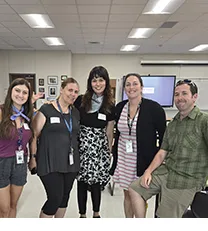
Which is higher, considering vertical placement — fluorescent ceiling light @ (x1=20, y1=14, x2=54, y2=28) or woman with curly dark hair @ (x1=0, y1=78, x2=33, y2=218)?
fluorescent ceiling light @ (x1=20, y1=14, x2=54, y2=28)

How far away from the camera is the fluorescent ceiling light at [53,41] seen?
645 centimetres

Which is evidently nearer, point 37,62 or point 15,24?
point 15,24

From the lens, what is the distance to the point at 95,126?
6.61ft

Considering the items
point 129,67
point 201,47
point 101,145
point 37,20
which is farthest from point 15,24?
point 201,47

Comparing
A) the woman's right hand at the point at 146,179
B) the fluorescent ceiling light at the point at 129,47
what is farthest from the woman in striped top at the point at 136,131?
the fluorescent ceiling light at the point at 129,47

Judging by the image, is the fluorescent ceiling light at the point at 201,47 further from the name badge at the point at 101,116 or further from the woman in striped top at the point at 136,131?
the name badge at the point at 101,116

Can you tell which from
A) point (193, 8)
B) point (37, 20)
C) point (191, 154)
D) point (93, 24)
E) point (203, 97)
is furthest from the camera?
point (203, 97)

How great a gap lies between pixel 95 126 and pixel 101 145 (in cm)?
20

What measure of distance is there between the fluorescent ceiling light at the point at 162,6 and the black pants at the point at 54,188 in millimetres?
3421

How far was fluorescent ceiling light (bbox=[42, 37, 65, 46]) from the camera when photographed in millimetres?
6455

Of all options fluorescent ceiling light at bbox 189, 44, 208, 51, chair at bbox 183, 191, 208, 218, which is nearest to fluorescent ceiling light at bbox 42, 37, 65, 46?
fluorescent ceiling light at bbox 189, 44, 208, 51

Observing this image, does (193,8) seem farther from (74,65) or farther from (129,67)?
(74,65)

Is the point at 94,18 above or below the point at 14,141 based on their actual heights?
above

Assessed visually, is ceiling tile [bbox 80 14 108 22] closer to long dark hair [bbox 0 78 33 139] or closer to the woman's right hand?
long dark hair [bbox 0 78 33 139]
